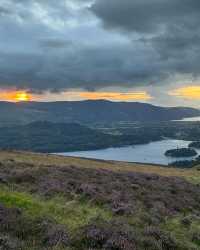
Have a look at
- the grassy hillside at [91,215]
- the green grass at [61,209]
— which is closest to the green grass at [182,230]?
the grassy hillside at [91,215]

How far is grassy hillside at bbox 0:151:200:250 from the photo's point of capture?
12844 millimetres

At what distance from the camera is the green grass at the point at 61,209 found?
1611cm

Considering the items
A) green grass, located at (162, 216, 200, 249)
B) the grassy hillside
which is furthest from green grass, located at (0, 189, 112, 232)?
green grass, located at (162, 216, 200, 249)

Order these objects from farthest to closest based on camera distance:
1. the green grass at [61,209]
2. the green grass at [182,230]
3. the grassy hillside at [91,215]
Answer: the green grass at [61,209] → the green grass at [182,230] → the grassy hillside at [91,215]

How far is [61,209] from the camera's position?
59.1ft

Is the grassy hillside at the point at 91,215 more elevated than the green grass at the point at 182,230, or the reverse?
the grassy hillside at the point at 91,215

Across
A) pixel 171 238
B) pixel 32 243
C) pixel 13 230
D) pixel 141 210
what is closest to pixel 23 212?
pixel 13 230

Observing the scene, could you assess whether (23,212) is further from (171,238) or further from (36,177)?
(36,177)

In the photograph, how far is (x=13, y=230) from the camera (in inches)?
512

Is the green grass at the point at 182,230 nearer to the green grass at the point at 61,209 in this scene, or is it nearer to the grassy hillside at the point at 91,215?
the grassy hillside at the point at 91,215

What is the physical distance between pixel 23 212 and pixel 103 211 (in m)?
4.73

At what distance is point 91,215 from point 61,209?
1.38 metres

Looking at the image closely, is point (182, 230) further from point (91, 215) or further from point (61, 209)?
point (61, 209)

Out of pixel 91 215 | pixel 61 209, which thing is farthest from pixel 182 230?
pixel 61 209
